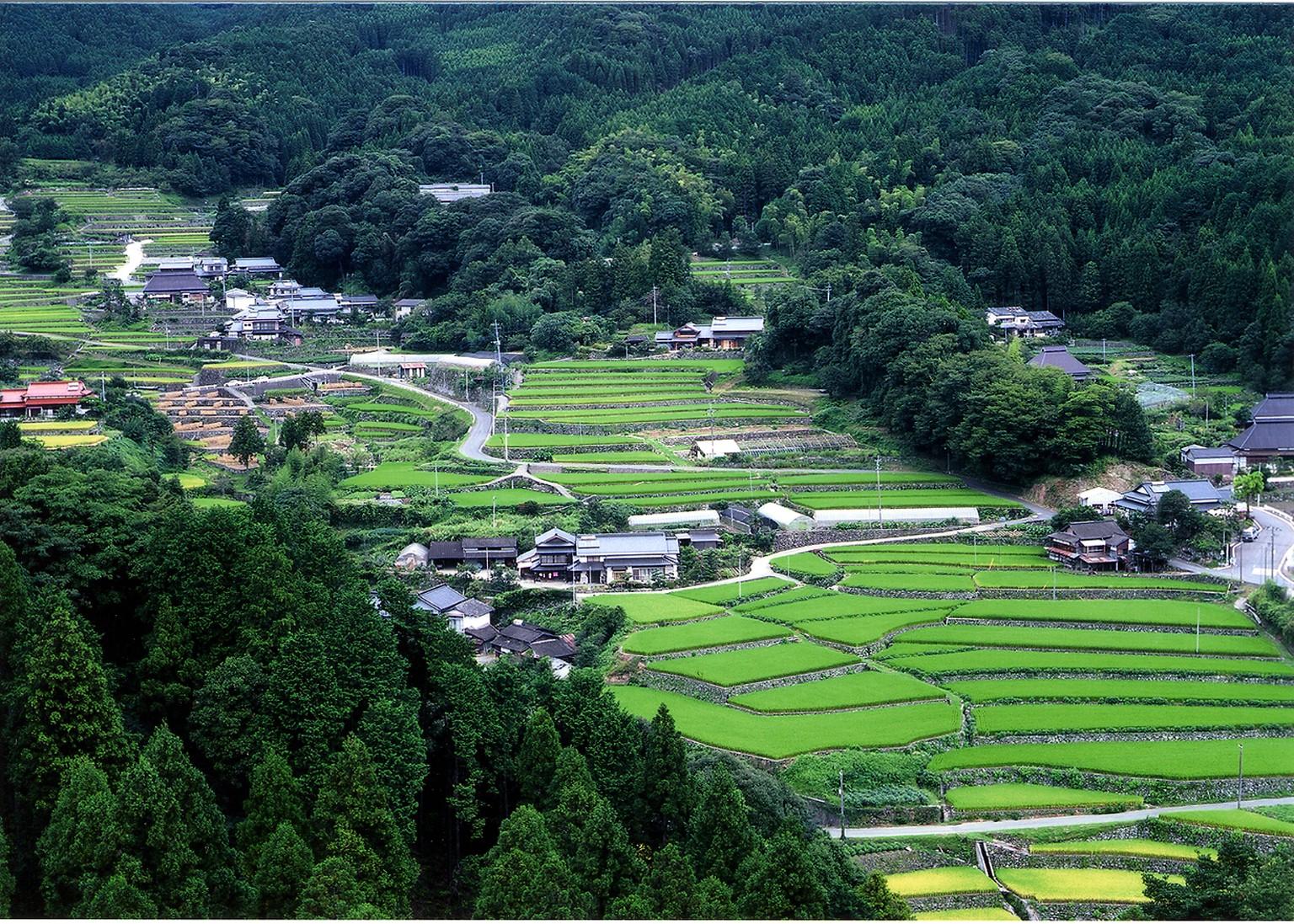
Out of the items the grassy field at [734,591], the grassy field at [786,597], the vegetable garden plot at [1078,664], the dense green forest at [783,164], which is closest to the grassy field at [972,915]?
the vegetable garden plot at [1078,664]

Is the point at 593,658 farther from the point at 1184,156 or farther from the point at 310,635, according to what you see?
the point at 1184,156

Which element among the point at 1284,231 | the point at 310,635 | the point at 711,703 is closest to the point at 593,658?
the point at 711,703

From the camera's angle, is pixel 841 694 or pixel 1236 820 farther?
pixel 841 694

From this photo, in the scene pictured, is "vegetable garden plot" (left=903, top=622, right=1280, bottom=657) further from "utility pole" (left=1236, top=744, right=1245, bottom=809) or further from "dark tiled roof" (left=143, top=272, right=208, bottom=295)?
"dark tiled roof" (left=143, top=272, right=208, bottom=295)

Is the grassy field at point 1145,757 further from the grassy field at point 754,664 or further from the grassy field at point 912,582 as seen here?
the grassy field at point 912,582

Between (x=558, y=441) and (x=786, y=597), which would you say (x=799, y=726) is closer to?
(x=786, y=597)

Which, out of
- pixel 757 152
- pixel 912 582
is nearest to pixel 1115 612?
pixel 912 582
